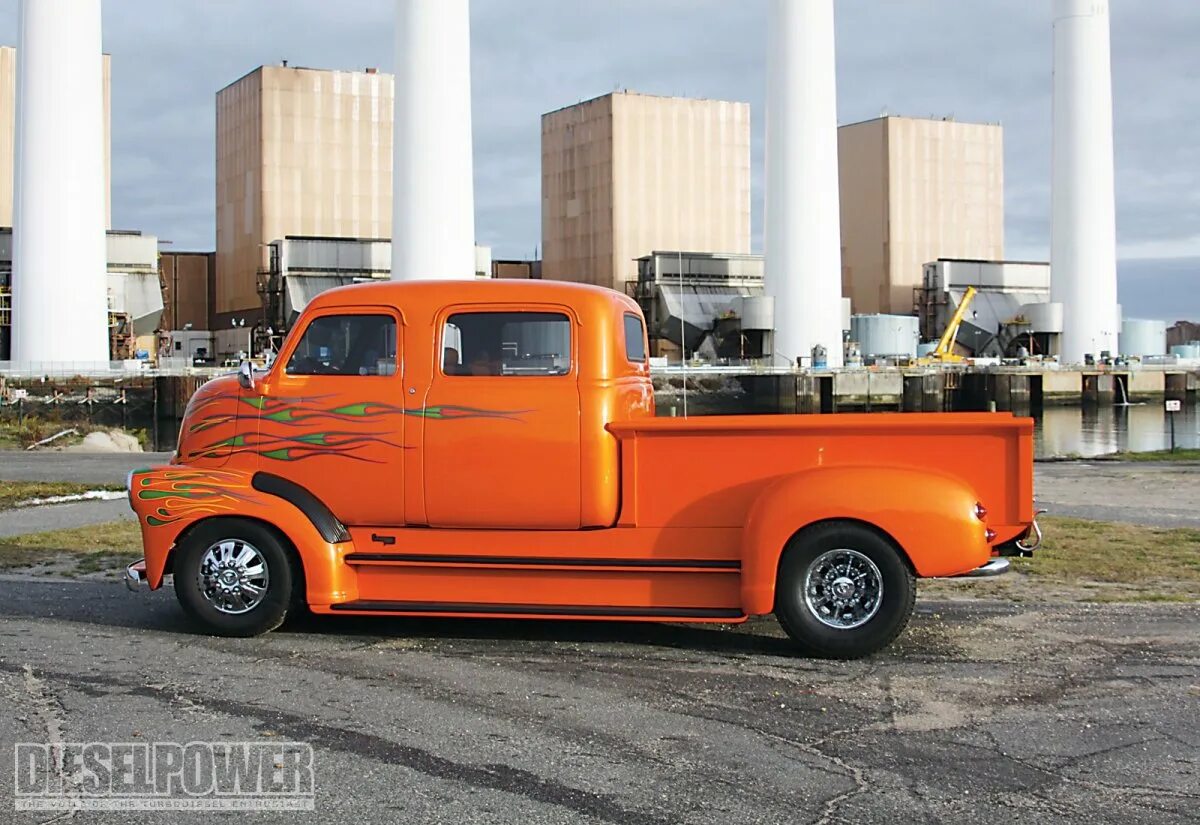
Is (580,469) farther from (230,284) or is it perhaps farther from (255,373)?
(230,284)

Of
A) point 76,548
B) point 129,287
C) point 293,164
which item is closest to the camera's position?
point 76,548

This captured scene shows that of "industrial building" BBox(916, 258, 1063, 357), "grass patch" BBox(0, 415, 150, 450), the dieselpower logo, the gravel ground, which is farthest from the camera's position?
"industrial building" BBox(916, 258, 1063, 357)

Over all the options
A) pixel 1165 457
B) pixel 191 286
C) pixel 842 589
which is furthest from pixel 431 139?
pixel 191 286

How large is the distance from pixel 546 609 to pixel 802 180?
68.1m

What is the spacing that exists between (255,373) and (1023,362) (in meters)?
90.2

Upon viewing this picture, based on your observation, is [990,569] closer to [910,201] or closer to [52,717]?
[52,717]

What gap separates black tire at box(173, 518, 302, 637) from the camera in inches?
373

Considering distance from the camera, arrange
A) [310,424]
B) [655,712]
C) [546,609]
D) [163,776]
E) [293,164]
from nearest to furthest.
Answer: [163,776] → [655,712] → [546,609] → [310,424] → [293,164]

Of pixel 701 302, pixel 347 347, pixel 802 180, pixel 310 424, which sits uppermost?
pixel 802 180

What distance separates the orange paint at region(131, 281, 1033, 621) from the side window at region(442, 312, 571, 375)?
24 mm

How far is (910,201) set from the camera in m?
124

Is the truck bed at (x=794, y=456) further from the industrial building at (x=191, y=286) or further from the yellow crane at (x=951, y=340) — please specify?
the industrial building at (x=191, y=286)

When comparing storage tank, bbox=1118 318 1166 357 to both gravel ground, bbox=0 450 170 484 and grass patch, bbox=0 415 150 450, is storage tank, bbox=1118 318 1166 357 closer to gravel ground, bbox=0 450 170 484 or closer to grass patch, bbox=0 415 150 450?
grass patch, bbox=0 415 150 450

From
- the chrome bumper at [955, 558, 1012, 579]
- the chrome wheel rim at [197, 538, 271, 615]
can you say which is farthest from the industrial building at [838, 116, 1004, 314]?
the chrome wheel rim at [197, 538, 271, 615]
